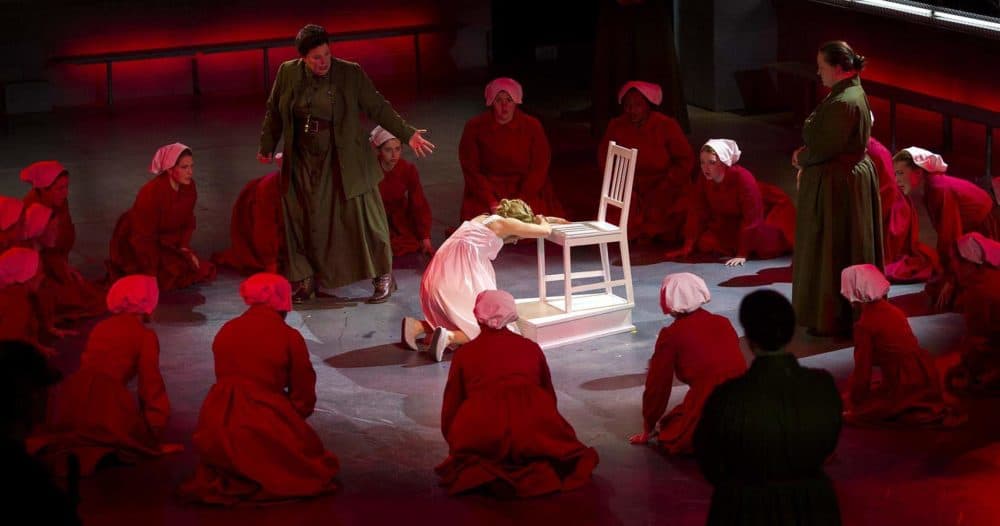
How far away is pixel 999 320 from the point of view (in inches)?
227

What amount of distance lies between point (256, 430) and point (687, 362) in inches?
61.1

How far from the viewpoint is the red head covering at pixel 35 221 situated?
21.7 ft

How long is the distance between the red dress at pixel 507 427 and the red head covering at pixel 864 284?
1298 millimetres

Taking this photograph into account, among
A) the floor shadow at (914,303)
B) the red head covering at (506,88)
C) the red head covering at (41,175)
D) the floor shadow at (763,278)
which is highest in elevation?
the red head covering at (506,88)

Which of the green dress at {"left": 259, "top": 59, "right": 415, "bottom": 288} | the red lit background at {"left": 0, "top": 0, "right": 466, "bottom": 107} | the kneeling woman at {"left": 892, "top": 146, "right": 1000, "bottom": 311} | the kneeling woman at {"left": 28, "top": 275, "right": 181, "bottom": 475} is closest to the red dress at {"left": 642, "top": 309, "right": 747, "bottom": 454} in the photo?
the kneeling woman at {"left": 28, "top": 275, "right": 181, "bottom": 475}

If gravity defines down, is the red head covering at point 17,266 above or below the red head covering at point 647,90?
below

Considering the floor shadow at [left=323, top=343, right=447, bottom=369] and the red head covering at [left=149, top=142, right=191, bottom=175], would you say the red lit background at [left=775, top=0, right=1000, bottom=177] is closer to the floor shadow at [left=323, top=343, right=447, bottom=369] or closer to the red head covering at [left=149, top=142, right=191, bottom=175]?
the floor shadow at [left=323, top=343, right=447, bottom=369]

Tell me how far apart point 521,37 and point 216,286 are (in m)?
8.48

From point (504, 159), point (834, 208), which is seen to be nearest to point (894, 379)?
point (834, 208)

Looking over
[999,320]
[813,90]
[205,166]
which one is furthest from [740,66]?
[999,320]

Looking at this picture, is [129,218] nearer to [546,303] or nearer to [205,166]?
[546,303]

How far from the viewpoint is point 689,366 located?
5191 mm

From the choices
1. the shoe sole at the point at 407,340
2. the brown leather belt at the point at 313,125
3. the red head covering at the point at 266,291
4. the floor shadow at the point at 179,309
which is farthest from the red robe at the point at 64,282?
the red head covering at the point at 266,291

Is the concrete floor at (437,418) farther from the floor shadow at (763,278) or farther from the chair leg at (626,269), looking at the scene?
the chair leg at (626,269)
